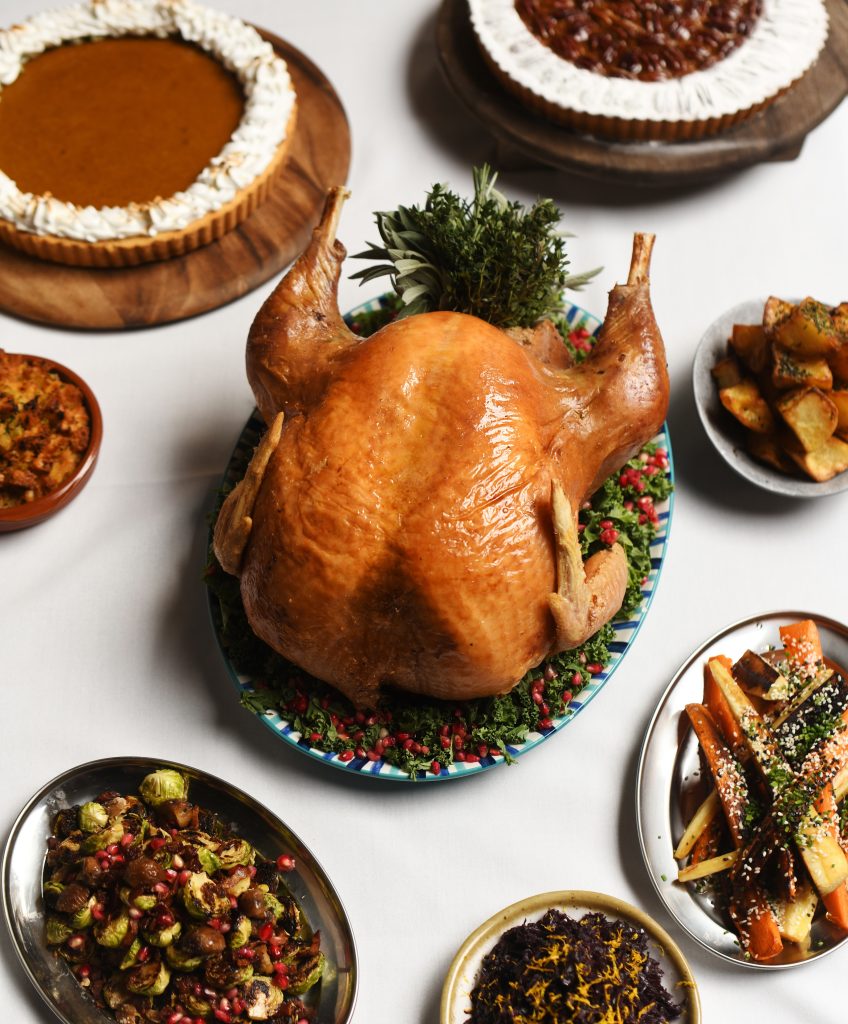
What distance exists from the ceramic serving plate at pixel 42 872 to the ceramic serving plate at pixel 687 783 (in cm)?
68

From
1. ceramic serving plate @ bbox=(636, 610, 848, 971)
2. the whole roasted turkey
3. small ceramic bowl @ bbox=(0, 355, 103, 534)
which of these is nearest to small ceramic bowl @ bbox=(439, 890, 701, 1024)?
ceramic serving plate @ bbox=(636, 610, 848, 971)

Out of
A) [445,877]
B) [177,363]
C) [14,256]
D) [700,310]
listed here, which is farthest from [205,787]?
[700,310]

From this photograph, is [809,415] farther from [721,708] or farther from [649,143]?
[649,143]

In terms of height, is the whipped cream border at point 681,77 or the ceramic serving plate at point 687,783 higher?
the whipped cream border at point 681,77

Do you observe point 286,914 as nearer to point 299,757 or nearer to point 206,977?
point 206,977

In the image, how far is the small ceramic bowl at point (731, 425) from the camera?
2.52m

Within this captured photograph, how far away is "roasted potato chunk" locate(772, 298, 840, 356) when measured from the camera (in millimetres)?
2377

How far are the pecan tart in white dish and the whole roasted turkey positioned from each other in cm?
90

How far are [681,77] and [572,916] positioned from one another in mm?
2079

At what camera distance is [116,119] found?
9.38 ft

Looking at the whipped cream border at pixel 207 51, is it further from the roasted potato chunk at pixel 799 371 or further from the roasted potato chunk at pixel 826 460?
the roasted potato chunk at pixel 826 460

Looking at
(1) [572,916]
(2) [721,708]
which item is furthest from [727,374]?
(1) [572,916]

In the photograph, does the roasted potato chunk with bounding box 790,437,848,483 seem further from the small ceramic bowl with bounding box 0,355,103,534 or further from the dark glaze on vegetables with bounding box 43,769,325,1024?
the small ceramic bowl with bounding box 0,355,103,534

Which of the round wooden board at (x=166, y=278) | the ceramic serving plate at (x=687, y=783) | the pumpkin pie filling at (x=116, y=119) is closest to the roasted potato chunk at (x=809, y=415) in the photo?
the ceramic serving plate at (x=687, y=783)
